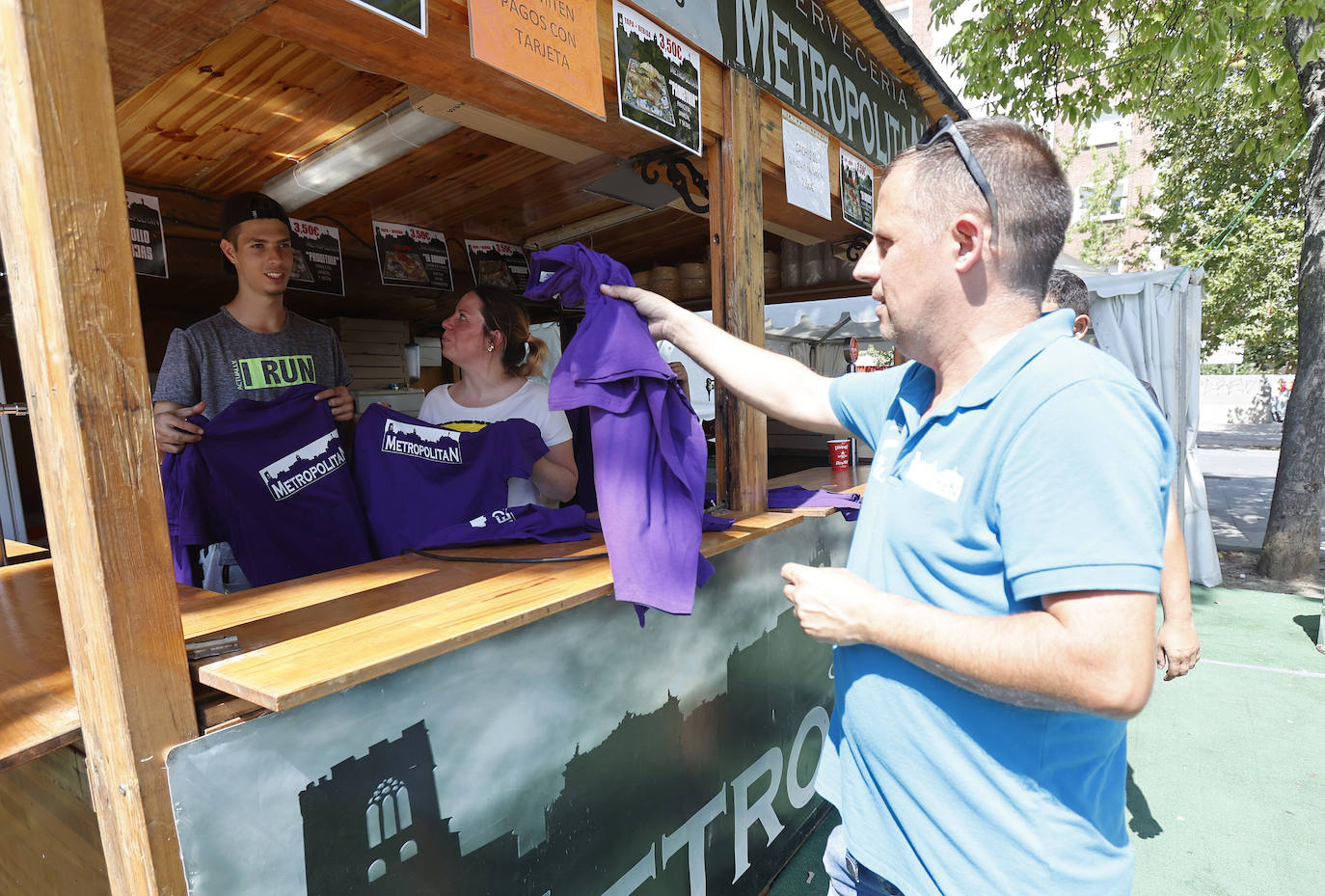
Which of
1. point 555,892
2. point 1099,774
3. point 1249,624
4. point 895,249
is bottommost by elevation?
point 1249,624

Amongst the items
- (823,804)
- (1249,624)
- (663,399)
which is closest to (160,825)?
(663,399)

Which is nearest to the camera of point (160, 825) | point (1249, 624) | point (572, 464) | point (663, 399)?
point (160, 825)

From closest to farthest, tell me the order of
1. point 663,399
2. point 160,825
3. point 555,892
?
point 160,825
point 555,892
point 663,399

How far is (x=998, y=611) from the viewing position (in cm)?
104

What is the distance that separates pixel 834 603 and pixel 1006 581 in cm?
27

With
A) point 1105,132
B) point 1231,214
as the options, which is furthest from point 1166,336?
point 1105,132

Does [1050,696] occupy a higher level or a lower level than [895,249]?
lower

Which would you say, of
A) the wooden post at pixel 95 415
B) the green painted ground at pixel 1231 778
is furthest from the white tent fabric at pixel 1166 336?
the wooden post at pixel 95 415

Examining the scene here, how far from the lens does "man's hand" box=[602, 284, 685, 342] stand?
74.2 inches

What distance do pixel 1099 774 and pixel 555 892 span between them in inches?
48.7

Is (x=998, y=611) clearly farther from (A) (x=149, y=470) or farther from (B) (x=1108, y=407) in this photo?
(A) (x=149, y=470)

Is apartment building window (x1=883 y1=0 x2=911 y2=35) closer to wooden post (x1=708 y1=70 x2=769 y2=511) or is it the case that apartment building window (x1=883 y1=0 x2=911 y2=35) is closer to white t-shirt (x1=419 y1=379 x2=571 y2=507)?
wooden post (x1=708 y1=70 x2=769 y2=511)

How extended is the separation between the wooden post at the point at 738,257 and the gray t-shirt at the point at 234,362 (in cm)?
148

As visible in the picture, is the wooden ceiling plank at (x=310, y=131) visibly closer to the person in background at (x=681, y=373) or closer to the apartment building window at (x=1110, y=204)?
the person in background at (x=681, y=373)
